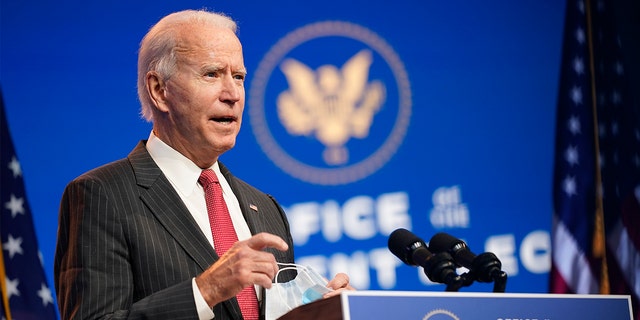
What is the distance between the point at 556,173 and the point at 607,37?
1.00m

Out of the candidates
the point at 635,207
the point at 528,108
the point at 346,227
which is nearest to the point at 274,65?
the point at 346,227

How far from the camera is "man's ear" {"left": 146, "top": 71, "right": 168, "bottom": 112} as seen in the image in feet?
8.27

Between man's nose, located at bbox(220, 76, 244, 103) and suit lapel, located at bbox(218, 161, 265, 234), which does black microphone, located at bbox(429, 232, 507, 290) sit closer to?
suit lapel, located at bbox(218, 161, 265, 234)

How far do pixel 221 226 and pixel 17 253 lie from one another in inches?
73.8

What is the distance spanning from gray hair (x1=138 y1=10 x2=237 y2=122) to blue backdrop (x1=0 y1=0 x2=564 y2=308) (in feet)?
4.88

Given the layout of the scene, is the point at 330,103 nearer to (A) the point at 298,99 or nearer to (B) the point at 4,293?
(A) the point at 298,99

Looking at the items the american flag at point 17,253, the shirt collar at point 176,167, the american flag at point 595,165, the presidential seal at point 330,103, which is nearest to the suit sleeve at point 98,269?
the shirt collar at point 176,167

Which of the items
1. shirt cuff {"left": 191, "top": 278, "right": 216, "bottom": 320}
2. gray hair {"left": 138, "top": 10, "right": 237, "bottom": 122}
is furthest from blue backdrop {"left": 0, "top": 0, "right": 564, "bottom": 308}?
shirt cuff {"left": 191, "top": 278, "right": 216, "bottom": 320}

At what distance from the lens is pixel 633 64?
217 inches

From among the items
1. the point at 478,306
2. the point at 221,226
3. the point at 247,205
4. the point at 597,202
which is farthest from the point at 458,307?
the point at 597,202

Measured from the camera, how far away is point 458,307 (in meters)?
1.71

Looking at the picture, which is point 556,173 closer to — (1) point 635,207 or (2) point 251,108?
(1) point 635,207

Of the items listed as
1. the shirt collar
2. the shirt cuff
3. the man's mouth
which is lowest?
the shirt cuff

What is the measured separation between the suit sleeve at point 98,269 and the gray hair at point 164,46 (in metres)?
0.45
